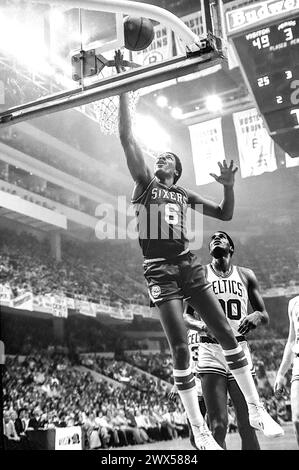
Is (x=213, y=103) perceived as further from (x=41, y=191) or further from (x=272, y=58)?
(x=272, y=58)

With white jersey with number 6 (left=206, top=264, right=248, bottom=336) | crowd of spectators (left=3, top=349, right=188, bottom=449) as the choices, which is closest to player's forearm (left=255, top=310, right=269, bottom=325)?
white jersey with number 6 (left=206, top=264, right=248, bottom=336)

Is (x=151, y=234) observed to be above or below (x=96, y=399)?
above

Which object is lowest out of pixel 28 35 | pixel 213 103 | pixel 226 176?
pixel 226 176

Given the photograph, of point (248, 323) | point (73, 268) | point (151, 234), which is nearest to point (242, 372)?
point (248, 323)

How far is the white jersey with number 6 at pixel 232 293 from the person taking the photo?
469 centimetres

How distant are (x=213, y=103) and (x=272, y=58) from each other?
10.3m

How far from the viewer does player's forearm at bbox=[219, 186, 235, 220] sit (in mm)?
4684

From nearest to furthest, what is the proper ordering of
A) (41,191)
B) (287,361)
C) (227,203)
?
(227,203), (287,361), (41,191)

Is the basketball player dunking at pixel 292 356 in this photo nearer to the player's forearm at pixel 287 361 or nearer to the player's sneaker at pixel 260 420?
the player's forearm at pixel 287 361

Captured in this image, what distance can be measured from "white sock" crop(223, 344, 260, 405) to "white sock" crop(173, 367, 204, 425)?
357 millimetres

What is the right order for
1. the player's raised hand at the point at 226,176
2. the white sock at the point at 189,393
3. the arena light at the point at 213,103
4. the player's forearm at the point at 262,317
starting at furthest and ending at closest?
the arena light at the point at 213,103 < the player's forearm at the point at 262,317 < the player's raised hand at the point at 226,176 < the white sock at the point at 189,393

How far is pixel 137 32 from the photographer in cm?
440

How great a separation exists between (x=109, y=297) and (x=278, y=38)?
415 inches

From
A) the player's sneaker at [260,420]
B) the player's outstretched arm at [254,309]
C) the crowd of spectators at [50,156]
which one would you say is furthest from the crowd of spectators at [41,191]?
the player's sneaker at [260,420]
